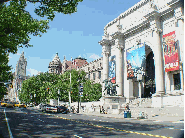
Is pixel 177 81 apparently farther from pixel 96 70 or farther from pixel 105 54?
pixel 96 70

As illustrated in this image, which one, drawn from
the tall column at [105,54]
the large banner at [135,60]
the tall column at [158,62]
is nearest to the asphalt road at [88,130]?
the tall column at [158,62]

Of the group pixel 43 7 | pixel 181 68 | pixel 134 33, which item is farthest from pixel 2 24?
pixel 134 33

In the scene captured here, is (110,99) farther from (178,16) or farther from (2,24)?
(2,24)

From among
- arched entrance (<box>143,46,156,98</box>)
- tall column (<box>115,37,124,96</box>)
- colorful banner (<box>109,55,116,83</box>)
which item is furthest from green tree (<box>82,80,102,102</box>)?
arched entrance (<box>143,46,156,98</box>)

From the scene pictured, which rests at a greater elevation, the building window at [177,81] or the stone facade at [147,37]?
the stone facade at [147,37]

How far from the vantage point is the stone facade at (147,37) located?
36938 mm

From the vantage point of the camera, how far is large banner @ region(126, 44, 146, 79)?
4291 centimetres

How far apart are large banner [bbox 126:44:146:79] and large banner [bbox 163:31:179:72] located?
582cm

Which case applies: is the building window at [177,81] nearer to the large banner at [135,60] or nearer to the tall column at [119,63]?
the large banner at [135,60]

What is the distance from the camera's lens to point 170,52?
36.6 meters

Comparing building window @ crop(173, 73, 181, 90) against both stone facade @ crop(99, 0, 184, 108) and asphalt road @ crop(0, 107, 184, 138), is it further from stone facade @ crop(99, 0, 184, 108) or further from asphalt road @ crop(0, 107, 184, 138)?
asphalt road @ crop(0, 107, 184, 138)

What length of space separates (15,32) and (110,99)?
32352 millimetres

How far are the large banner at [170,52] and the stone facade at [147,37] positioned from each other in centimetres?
66

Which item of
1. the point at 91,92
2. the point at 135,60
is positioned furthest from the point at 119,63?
the point at 91,92
